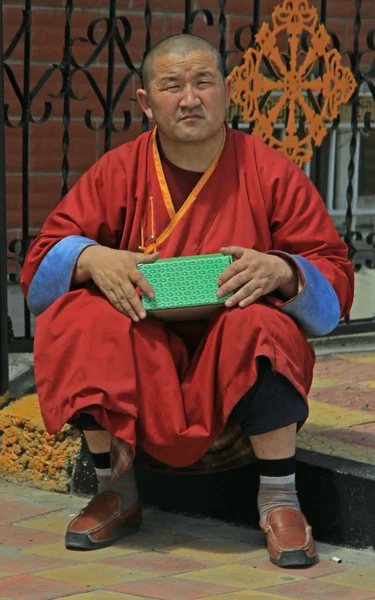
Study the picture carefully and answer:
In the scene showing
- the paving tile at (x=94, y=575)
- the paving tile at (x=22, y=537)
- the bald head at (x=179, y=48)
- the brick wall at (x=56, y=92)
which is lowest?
the paving tile at (x=22, y=537)

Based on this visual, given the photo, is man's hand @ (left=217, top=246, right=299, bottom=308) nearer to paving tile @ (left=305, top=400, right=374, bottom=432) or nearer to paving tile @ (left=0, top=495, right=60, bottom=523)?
paving tile @ (left=305, top=400, right=374, bottom=432)

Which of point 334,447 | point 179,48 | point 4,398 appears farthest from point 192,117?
point 4,398

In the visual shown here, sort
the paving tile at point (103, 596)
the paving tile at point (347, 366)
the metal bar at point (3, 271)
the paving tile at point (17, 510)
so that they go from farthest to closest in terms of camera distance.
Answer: the paving tile at point (347, 366) → the metal bar at point (3, 271) → the paving tile at point (17, 510) → the paving tile at point (103, 596)

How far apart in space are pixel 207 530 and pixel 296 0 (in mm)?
2378

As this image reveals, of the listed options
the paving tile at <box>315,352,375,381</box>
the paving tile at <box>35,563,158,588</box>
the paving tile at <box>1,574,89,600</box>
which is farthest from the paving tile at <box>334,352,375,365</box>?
the paving tile at <box>1,574,89,600</box>

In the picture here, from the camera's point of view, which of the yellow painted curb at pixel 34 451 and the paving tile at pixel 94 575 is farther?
the yellow painted curb at pixel 34 451

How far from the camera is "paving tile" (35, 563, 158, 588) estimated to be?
3379 mm

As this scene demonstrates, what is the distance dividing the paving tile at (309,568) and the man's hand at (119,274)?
0.74m

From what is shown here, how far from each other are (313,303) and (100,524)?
865mm

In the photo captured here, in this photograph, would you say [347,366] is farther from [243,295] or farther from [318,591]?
[318,591]

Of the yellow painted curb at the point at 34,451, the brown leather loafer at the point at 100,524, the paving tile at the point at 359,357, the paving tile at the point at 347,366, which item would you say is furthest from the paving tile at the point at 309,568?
the paving tile at the point at 359,357

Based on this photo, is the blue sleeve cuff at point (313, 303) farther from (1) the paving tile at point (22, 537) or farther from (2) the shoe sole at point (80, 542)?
(1) the paving tile at point (22, 537)

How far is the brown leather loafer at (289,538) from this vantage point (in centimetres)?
349

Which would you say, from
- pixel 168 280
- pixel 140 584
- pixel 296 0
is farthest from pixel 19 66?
pixel 140 584
